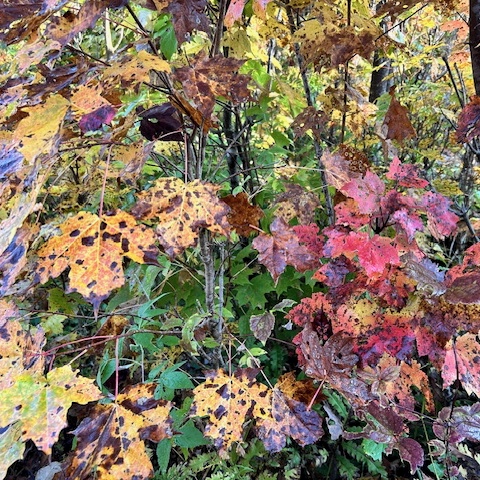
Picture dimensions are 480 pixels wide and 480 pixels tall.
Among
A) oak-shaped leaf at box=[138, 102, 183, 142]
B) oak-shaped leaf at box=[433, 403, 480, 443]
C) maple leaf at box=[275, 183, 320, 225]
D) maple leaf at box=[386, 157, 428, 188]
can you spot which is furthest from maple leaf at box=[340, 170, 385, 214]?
oak-shaped leaf at box=[433, 403, 480, 443]

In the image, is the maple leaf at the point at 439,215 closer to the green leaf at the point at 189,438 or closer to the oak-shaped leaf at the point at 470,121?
the oak-shaped leaf at the point at 470,121

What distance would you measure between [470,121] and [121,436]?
3.49 feet

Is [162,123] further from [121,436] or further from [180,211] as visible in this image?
[121,436]

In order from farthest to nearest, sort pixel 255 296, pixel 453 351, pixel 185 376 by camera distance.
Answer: pixel 255 296 → pixel 185 376 → pixel 453 351

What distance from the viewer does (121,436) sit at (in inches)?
28.1

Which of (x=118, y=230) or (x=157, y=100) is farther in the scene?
(x=157, y=100)

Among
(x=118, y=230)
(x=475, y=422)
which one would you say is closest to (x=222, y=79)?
(x=118, y=230)

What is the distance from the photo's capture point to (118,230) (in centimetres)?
67

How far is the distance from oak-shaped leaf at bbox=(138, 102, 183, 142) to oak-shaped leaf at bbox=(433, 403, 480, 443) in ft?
3.13

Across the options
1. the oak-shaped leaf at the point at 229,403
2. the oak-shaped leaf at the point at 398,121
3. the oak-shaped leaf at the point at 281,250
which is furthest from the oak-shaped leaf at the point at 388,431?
the oak-shaped leaf at the point at 398,121

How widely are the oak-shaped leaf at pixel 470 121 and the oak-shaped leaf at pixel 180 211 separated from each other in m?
0.69

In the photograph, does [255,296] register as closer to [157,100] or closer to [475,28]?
[157,100]

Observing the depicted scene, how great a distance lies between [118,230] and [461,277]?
675 millimetres

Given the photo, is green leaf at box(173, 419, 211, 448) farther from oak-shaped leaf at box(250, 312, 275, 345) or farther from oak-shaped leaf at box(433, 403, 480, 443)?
oak-shaped leaf at box(433, 403, 480, 443)
